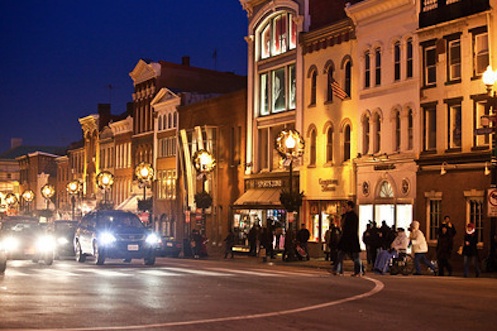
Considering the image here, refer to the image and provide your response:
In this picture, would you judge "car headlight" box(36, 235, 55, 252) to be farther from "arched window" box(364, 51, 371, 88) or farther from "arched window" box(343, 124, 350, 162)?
"arched window" box(343, 124, 350, 162)

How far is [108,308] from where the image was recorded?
15984 millimetres

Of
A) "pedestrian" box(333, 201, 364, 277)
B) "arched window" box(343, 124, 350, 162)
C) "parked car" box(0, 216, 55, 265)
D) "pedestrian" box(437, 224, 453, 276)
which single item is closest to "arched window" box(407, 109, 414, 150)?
"arched window" box(343, 124, 350, 162)

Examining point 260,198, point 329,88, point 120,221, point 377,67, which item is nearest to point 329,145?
point 329,88

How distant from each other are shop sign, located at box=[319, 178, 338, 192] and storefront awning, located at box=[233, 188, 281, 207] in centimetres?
422

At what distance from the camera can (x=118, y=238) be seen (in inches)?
1283

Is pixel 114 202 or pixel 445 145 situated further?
pixel 114 202

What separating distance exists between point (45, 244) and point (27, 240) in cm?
133

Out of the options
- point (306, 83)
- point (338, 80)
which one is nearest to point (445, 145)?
point (338, 80)

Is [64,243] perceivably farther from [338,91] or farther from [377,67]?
[377,67]

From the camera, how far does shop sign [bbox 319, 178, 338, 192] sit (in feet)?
162

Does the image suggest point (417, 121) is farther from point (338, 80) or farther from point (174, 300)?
point (174, 300)

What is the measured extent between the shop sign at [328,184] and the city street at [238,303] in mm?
25285

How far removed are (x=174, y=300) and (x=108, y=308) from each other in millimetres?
1666

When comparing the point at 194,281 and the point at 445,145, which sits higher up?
the point at 445,145
